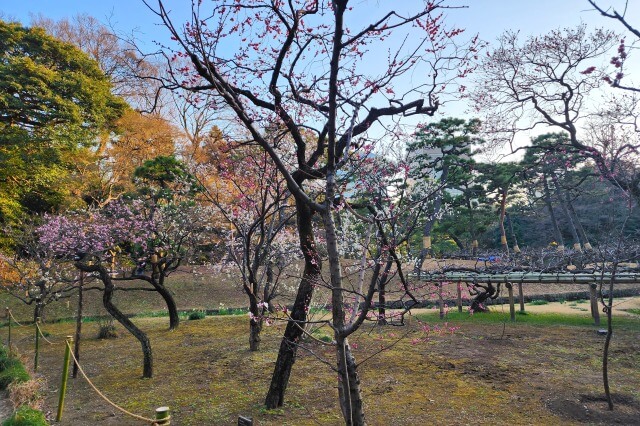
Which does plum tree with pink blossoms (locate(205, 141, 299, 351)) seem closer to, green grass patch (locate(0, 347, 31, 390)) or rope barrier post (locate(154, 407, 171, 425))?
rope barrier post (locate(154, 407, 171, 425))

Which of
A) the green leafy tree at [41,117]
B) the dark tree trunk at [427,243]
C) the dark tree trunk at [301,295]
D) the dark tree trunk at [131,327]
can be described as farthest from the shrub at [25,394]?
the green leafy tree at [41,117]

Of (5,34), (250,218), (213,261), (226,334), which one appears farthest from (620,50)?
(5,34)

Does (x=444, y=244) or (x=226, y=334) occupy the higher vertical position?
(x=444, y=244)

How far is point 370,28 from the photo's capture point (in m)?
3.62

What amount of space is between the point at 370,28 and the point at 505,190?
19.8 meters

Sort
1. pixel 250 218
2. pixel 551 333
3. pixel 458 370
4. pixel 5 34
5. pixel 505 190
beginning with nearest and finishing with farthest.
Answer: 1. pixel 458 370
2. pixel 551 333
3. pixel 250 218
4. pixel 5 34
5. pixel 505 190

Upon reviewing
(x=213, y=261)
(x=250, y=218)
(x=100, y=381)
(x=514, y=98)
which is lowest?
(x=100, y=381)

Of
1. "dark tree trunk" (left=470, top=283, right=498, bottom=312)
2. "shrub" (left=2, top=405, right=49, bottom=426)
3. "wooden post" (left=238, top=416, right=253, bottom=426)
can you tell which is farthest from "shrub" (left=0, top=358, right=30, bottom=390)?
"dark tree trunk" (left=470, top=283, right=498, bottom=312)

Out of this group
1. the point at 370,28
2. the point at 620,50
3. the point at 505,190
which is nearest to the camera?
the point at 370,28

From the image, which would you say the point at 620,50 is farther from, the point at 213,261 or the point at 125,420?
the point at 213,261

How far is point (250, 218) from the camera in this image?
46.3 feet

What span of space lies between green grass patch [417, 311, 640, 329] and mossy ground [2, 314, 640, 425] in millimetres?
520

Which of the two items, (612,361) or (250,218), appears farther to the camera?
(250,218)

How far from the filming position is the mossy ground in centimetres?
Answer: 512
